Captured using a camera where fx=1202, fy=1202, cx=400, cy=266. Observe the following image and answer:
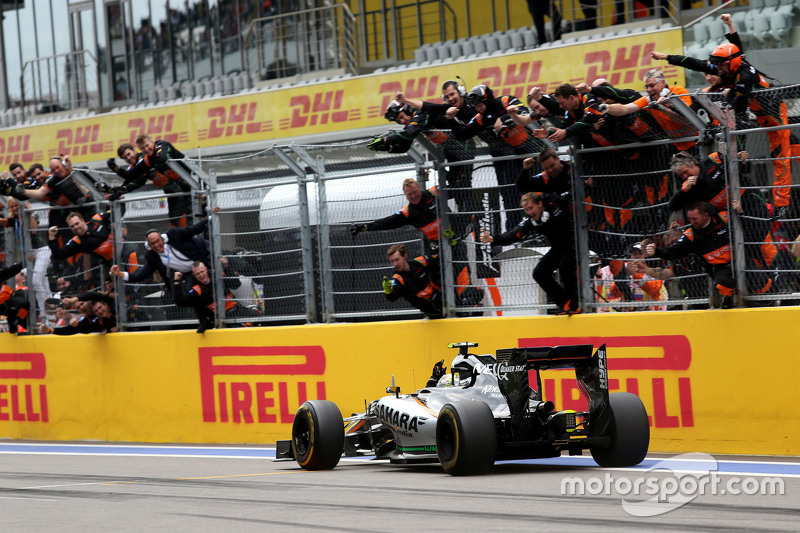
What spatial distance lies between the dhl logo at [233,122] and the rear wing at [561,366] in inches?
627

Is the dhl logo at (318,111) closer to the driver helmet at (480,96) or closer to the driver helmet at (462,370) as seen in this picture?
the driver helmet at (480,96)

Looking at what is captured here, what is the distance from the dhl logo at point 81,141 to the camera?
88.0 feet

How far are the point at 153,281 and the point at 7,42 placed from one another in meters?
19.1

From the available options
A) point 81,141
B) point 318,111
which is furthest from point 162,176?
point 81,141

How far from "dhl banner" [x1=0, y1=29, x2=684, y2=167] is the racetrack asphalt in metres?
9.87

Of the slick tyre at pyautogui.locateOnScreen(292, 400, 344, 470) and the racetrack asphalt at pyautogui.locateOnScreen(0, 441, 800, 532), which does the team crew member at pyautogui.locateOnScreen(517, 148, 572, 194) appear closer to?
the racetrack asphalt at pyautogui.locateOnScreen(0, 441, 800, 532)

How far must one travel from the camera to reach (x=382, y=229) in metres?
12.2

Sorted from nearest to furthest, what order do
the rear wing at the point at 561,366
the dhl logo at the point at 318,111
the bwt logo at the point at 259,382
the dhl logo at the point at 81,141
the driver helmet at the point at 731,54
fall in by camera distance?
1. the rear wing at the point at 561,366
2. the driver helmet at the point at 731,54
3. the bwt logo at the point at 259,382
4. the dhl logo at the point at 318,111
5. the dhl logo at the point at 81,141

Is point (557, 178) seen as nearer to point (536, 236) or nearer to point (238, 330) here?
point (536, 236)

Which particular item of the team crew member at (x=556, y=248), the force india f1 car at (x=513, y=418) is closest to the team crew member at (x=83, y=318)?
the team crew member at (x=556, y=248)

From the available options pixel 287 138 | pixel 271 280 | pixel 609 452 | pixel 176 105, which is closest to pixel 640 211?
pixel 609 452

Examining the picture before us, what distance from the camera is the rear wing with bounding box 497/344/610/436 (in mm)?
8805

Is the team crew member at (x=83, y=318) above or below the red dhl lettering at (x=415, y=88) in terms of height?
below

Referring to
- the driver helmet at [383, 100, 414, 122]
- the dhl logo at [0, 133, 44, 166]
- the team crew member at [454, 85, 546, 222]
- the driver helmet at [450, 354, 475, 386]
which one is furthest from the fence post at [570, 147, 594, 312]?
the dhl logo at [0, 133, 44, 166]
